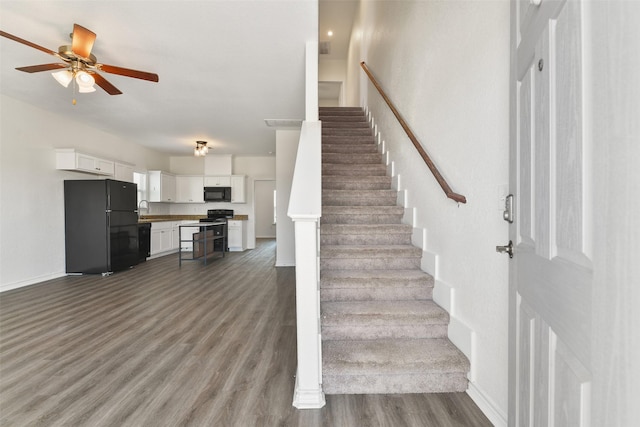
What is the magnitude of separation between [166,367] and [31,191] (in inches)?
168

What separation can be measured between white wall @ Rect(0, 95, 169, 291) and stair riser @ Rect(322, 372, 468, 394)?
193 inches

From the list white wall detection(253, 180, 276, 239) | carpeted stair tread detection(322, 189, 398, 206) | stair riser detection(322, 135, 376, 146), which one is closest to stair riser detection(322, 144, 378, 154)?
stair riser detection(322, 135, 376, 146)

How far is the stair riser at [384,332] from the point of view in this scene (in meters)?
2.04

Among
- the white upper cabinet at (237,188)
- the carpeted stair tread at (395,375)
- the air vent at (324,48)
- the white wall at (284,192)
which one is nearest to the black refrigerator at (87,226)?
the white wall at (284,192)

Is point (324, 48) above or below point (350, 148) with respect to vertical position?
above

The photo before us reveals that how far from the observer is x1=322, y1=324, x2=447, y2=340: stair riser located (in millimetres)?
2041

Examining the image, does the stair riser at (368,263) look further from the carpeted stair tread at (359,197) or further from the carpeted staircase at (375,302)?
the carpeted stair tread at (359,197)

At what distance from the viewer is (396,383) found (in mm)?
1766

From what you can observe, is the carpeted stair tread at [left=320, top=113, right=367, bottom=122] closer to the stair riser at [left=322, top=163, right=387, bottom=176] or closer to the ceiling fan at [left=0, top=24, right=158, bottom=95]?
the stair riser at [left=322, top=163, right=387, bottom=176]

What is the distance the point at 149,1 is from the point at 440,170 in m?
2.63

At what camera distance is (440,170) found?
2.25 m

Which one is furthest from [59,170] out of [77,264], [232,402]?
[232,402]

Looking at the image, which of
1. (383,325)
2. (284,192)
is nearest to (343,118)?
(284,192)

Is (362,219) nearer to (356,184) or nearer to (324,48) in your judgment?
(356,184)
